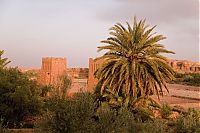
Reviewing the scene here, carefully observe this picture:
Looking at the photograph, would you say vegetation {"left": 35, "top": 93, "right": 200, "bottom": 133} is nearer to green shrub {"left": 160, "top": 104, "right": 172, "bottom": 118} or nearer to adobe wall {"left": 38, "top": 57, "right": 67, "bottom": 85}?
green shrub {"left": 160, "top": 104, "right": 172, "bottom": 118}

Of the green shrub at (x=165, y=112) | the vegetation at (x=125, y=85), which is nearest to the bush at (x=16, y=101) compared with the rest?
the vegetation at (x=125, y=85)

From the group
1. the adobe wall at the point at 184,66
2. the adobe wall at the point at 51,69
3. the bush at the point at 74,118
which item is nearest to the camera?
the bush at the point at 74,118

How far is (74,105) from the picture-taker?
10.2m

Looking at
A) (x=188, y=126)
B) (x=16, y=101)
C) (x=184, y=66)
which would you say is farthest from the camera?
(x=184, y=66)

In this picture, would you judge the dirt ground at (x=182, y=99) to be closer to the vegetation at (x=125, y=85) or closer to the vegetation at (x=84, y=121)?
the vegetation at (x=125, y=85)

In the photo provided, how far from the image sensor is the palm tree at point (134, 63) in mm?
16406

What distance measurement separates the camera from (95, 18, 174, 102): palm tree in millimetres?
16406

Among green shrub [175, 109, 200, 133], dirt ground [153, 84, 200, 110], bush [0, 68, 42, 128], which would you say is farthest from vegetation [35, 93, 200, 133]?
dirt ground [153, 84, 200, 110]

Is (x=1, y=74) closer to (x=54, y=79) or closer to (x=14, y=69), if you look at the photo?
(x=14, y=69)

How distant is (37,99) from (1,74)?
3205 mm

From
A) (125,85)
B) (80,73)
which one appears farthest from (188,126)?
(80,73)

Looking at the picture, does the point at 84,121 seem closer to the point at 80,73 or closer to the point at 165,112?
the point at 165,112

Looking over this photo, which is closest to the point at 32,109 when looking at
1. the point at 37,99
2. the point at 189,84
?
the point at 37,99

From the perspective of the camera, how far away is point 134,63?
1619 centimetres
